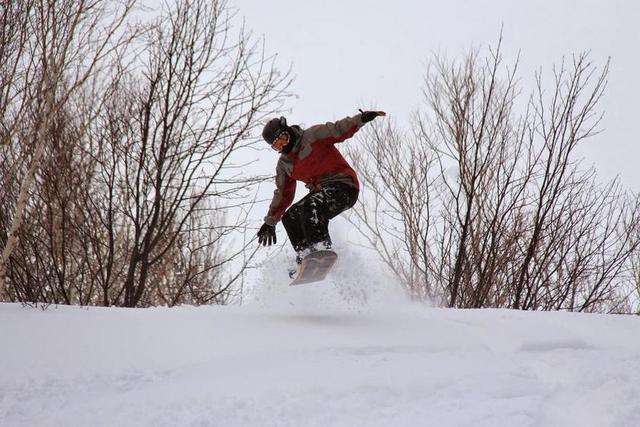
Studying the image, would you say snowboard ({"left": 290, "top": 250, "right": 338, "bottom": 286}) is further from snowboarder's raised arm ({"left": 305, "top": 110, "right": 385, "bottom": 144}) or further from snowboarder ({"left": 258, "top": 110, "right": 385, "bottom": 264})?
snowboarder's raised arm ({"left": 305, "top": 110, "right": 385, "bottom": 144})

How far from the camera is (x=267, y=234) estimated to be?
3785mm

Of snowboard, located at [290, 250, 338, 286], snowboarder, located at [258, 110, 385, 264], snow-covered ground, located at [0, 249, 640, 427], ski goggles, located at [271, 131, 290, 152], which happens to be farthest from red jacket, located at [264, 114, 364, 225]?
snow-covered ground, located at [0, 249, 640, 427]

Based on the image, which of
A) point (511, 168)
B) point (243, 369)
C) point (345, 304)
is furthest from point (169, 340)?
point (511, 168)

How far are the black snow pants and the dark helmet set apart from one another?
497 mm

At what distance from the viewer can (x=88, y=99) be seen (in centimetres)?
619

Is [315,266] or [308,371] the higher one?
[315,266]

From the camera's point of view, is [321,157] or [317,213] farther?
[321,157]

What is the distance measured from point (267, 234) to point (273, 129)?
90 centimetres

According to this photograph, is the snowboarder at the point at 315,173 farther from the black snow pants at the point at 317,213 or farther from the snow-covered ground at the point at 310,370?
the snow-covered ground at the point at 310,370

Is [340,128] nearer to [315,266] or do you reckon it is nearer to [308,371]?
[315,266]

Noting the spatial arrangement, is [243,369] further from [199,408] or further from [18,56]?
[18,56]

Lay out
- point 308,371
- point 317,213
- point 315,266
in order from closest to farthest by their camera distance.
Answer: point 308,371
point 315,266
point 317,213

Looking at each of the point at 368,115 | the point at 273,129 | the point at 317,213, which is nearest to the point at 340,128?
the point at 368,115

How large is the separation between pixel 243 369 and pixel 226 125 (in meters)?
4.15
